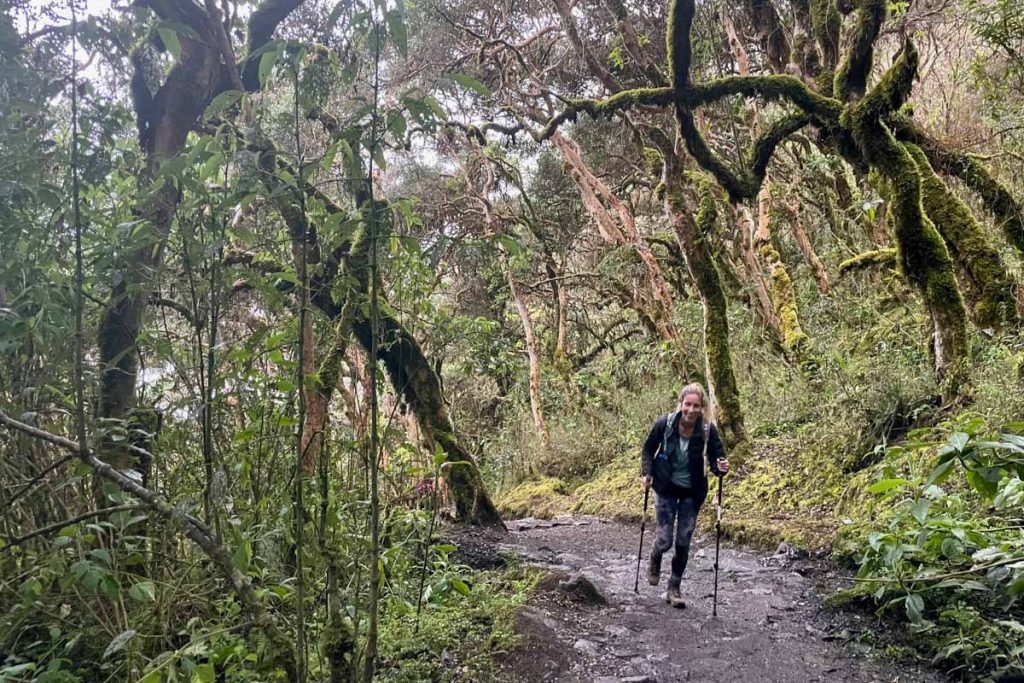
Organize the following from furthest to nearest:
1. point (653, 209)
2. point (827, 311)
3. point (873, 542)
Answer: point (653, 209)
point (827, 311)
point (873, 542)

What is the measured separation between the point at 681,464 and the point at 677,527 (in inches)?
22.2

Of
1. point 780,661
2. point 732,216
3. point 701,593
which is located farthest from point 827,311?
point 780,661

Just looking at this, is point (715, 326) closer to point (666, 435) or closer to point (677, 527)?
point (666, 435)

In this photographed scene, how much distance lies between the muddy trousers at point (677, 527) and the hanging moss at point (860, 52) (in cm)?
509

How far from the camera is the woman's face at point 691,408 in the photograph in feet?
18.8

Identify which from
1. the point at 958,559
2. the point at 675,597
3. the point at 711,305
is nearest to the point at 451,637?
the point at 675,597

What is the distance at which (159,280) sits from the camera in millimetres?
2801

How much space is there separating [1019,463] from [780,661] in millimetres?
2929

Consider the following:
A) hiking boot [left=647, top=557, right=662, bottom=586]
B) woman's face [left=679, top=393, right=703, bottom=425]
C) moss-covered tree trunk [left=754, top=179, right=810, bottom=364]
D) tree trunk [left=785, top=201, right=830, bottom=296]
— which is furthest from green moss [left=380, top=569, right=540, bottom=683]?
tree trunk [left=785, top=201, right=830, bottom=296]

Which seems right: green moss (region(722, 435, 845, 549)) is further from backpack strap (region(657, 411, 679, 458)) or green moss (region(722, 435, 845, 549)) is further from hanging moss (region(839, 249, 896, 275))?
hanging moss (region(839, 249, 896, 275))

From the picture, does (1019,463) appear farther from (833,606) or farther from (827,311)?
(827,311)

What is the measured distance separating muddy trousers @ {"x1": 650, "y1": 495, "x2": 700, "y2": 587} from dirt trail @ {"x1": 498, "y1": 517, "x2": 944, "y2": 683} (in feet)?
1.22

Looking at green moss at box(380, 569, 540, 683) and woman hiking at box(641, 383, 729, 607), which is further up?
woman hiking at box(641, 383, 729, 607)

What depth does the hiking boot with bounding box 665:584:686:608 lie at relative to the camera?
5.59 m
